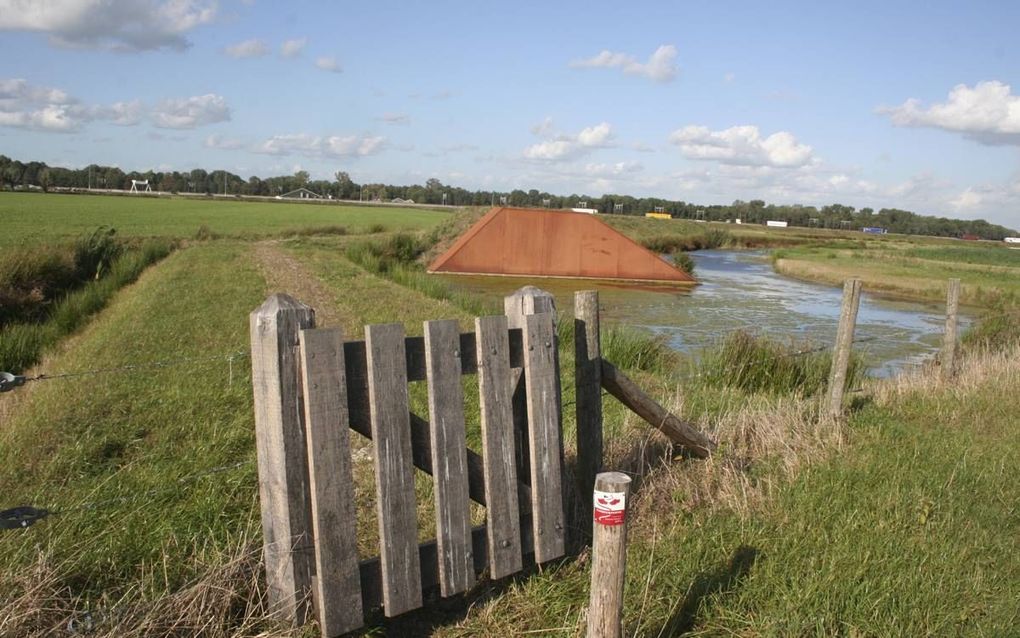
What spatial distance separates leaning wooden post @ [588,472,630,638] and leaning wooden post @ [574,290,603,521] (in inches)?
49.0

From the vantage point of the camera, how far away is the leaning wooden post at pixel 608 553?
298 centimetres

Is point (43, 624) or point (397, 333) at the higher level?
point (397, 333)

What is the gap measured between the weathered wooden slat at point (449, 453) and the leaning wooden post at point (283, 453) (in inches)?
21.3

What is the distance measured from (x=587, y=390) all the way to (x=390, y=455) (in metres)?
1.36

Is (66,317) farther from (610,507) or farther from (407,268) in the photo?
(610,507)

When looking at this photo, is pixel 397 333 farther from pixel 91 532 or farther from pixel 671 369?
pixel 671 369

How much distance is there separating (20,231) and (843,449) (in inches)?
1351

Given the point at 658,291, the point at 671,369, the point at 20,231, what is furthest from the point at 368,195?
the point at 671,369

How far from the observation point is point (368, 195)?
137625 millimetres

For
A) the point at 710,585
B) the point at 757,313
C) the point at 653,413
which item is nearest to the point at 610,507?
the point at 710,585

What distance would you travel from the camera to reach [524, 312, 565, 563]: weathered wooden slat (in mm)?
3854

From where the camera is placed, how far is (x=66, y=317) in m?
13.5

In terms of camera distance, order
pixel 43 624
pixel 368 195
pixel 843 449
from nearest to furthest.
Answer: pixel 43 624 < pixel 843 449 < pixel 368 195

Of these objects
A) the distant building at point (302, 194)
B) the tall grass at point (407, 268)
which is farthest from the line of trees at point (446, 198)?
the tall grass at point (407, 268)
